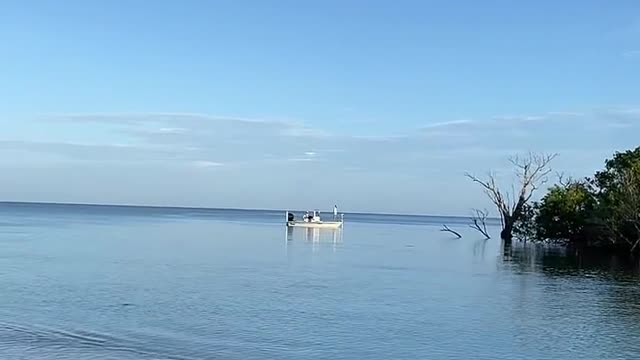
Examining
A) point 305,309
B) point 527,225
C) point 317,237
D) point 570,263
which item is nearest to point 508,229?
point 527,225

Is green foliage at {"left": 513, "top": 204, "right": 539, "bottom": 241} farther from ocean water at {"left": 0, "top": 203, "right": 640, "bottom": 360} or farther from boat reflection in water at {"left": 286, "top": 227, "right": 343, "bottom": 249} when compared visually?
ocean water at {"left": 0, "top": 203, "right": 640, "bottom": 360}

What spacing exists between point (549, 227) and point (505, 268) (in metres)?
26.4

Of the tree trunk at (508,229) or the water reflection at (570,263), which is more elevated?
the tree trunk at (508,229)

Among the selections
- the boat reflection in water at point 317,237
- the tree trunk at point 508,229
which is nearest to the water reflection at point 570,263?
the tree trunk at point 508,229

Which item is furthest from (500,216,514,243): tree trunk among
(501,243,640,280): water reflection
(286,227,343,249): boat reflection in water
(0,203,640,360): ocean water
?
(0,203,640,360): ocean water

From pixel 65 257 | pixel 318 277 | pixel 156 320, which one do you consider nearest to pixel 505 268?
pixel 318 277

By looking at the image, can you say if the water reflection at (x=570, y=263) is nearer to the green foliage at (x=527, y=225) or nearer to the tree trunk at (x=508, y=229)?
the green foliage at (x=527, y=225)

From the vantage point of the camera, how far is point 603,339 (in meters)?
21.3

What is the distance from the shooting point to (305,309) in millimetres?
25078

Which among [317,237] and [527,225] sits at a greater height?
[527,225]

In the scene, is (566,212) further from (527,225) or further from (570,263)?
(570,263)

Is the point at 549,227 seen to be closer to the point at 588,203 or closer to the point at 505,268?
the point at 588,203

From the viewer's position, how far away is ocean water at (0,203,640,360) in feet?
62.4

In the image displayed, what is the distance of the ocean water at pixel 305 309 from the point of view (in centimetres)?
1903
